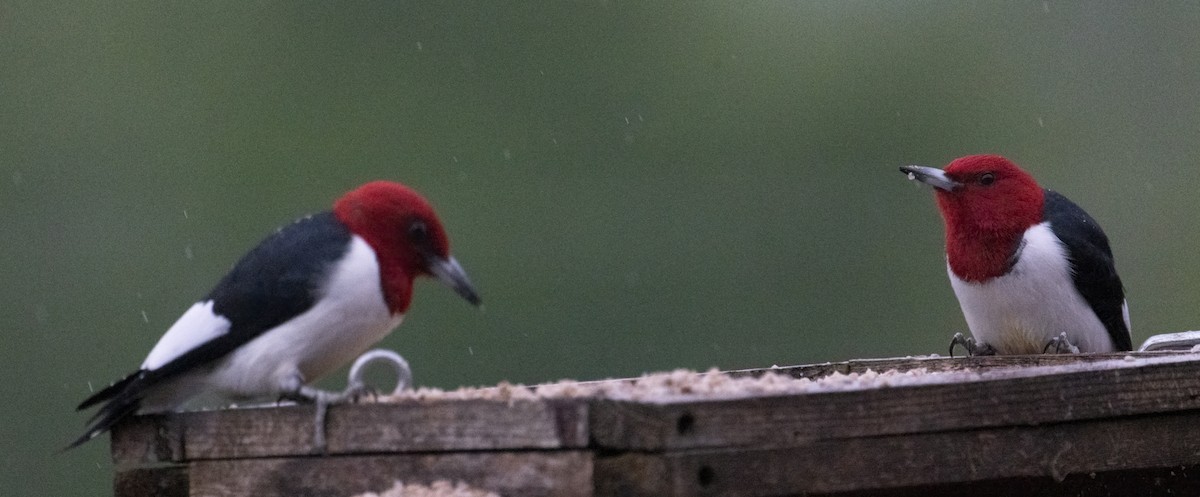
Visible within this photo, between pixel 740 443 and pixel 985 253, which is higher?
pixel 985 253

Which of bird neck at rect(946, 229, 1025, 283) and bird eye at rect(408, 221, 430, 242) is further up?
bird eye at rect(408, 221, 430, 242)

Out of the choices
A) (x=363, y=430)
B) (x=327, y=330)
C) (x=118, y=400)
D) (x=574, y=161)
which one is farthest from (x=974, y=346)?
(x=574, y=161)

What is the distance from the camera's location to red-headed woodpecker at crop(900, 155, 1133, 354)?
495cm

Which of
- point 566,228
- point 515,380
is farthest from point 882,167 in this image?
point 515,380

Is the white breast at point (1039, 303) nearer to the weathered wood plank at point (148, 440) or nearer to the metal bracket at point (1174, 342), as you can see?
the metal bracket at point (1174, 342)

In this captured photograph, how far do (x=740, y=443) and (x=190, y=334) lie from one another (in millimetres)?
1319

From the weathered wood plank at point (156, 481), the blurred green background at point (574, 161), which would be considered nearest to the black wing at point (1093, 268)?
the weathered wood plank at point (156, 481)

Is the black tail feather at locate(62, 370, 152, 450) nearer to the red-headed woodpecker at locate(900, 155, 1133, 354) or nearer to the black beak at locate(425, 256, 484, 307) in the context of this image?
the black beak at locate(425, 256, 484, 307)

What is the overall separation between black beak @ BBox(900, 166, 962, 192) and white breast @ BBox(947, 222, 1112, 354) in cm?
27

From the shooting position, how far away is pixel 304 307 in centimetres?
356

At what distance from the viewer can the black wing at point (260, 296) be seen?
358 cm

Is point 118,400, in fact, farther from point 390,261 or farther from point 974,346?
point 974,346

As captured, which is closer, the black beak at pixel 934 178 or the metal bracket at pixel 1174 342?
the metal bracket at pixel 1174 342

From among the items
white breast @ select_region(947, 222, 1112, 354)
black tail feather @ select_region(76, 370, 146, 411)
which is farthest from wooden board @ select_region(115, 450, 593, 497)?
white breast @ select_region(947, 222, 1112, 354)
